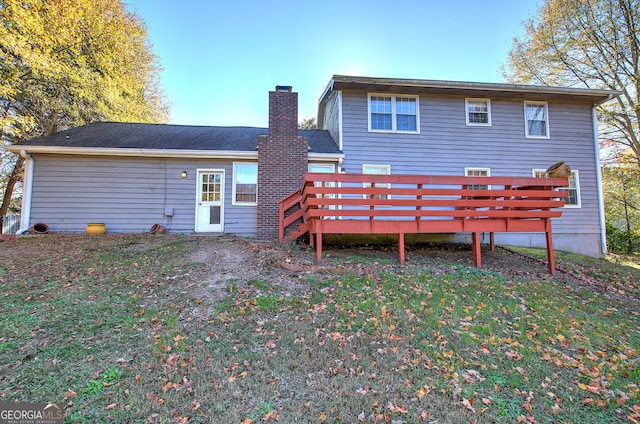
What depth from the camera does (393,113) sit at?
10047 mm

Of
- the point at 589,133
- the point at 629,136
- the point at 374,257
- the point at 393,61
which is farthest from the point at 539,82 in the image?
the point at 374,257

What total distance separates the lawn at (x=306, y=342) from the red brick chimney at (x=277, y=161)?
2.42 metres

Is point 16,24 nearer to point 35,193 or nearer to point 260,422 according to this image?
point 35,193

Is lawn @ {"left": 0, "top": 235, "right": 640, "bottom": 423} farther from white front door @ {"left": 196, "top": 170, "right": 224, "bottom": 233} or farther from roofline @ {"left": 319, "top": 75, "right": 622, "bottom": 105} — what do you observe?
roofline @ {"left": 319, "top": 75, "right": 622, "bottom": 105}

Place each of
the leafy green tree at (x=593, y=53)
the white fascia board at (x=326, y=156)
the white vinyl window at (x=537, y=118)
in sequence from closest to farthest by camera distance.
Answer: the white fascia board at (x=326, y=156), the white vinyl window at (x=537, y=118), the leafy green tree at (x=593, y=53)

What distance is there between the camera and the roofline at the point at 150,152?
8594mm

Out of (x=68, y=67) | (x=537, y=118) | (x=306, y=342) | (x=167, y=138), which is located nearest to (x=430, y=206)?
(x=306, y=342)

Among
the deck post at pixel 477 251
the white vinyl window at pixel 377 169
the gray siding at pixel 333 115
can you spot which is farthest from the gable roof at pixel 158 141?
the deck post at pixel 477 251

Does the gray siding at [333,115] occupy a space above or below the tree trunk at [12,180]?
above

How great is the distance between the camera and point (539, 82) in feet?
49.4

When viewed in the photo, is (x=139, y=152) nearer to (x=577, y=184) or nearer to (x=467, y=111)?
(x=467, y=111)

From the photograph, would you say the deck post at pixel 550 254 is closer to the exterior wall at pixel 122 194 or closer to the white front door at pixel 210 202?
the exterior wall at pixel 122 194

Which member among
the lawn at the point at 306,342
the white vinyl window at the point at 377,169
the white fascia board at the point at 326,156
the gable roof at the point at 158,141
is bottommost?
the lawn at the point at 306,342

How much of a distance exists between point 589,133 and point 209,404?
14.4 m
